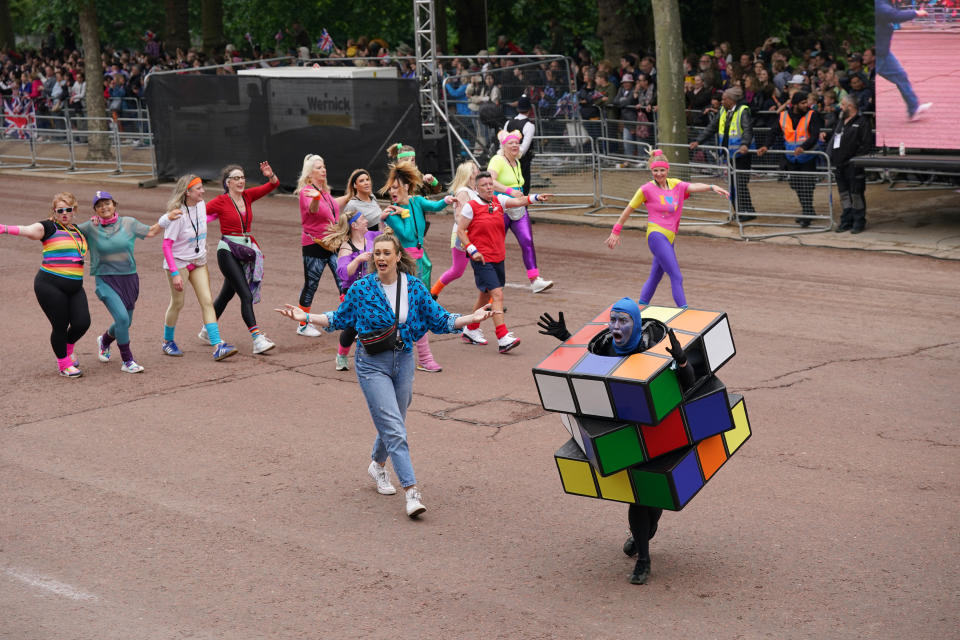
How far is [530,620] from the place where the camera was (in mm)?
5820

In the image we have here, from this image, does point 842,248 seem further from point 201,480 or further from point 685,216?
point 201,480

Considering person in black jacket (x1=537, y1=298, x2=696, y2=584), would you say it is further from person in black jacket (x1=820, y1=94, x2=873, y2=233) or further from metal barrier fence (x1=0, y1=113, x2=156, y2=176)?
metal barrier fence (x1=0, y1=113, x2=156, y2=176)

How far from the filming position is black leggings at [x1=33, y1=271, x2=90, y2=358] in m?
10.5

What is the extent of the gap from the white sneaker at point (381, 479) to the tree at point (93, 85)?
22818 mm

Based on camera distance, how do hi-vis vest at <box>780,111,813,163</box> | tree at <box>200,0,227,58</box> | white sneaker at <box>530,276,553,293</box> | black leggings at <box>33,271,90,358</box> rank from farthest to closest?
tree at <box>200,0,227,58</box>
hi-vis vest at <box>780,111,813,163</box>
white sneaker at <box>530,276,553,293</box>
black leggings at <box>33,271,90,358</box>

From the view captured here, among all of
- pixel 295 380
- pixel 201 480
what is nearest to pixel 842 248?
pixel 295 380

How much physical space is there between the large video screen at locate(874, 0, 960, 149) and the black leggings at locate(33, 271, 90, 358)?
11.8 meters

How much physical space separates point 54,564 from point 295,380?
4.14 meters

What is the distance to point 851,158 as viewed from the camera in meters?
16.7

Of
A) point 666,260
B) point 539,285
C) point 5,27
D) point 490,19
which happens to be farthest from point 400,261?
point 5,27

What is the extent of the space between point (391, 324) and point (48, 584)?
8.03 feet

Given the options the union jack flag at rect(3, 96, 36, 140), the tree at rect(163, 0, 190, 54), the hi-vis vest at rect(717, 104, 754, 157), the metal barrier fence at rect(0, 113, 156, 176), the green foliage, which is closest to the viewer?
the hi-vis vest at rect(717, 104, 754, 157)

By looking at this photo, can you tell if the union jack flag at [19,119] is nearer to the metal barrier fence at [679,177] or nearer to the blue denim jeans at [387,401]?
the metal barrier fence at [679,177]

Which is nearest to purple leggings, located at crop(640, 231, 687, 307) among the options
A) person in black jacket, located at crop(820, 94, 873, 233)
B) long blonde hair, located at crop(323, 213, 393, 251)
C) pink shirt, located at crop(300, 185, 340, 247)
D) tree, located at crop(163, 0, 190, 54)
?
long blonde hair, located at crop(323, 213, 393, 251)
